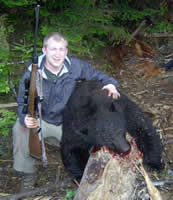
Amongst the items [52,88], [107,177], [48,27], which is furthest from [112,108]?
[48,27]

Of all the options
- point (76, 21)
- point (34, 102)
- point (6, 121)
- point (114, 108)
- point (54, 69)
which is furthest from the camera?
point (76, 21)

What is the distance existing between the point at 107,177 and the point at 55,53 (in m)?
1.86

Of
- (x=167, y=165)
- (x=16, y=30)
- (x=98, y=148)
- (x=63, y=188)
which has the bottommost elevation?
(x=63, y=188)

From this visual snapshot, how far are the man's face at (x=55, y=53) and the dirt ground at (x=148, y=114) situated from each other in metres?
1.71

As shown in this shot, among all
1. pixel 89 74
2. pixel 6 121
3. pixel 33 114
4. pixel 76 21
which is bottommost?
pixel 6 121

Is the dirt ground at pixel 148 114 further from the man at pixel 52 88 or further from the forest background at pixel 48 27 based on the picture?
the forest background at pixel 48 27

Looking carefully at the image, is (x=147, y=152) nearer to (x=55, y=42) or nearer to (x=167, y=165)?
(x=167, y=165)

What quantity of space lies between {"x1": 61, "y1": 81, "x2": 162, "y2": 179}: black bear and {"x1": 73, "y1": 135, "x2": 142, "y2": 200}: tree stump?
178 mm

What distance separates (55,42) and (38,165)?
2.10 m

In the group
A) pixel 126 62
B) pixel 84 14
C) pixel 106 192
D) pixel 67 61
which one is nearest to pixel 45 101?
pixel 67 61

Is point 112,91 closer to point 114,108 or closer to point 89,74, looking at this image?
point 114,108

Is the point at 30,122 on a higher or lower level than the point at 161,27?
lower

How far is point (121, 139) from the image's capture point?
3.04m

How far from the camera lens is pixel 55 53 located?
3.74 m
